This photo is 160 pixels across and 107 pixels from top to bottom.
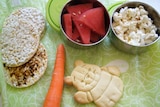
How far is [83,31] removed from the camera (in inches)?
37.2

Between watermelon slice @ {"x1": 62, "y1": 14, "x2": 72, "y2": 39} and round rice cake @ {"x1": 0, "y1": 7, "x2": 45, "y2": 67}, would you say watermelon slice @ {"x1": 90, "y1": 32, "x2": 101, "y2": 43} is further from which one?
round rice cake @ {"x1": 0, "y1": 7, "x2": 45, "y2": 67}

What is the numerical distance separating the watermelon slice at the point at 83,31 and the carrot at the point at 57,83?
85mm

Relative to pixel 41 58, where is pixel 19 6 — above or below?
above

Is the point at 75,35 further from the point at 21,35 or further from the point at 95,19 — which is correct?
the point at 21,35

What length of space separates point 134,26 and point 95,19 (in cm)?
13

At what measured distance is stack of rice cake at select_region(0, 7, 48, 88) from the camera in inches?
36.9

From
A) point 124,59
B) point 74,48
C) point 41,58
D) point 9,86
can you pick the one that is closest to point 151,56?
point 124,59

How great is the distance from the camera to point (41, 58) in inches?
37.8

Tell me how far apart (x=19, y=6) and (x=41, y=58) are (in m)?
0.23

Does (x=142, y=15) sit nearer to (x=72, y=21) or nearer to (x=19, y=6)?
(x=72, y=21)

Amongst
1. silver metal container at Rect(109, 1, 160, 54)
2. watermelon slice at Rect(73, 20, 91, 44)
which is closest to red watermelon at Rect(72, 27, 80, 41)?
watermelon slice at Rect(73, 20, 91, 44)

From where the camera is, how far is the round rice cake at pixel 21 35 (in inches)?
37.3

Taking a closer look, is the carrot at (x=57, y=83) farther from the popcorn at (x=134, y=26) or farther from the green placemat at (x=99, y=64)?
the popcorn at (x=134, y=26)

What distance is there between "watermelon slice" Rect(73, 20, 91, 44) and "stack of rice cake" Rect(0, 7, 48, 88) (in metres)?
0.14
